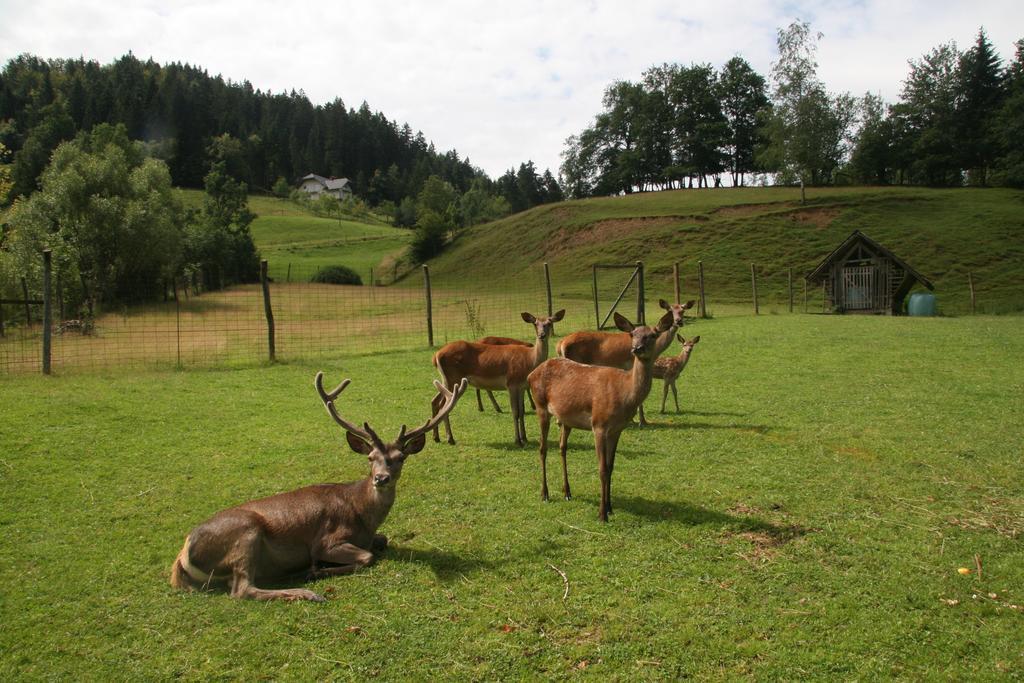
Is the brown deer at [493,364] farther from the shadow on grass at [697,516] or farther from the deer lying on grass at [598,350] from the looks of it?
the shadow on grass at [697,516]

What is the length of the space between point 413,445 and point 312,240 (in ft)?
272

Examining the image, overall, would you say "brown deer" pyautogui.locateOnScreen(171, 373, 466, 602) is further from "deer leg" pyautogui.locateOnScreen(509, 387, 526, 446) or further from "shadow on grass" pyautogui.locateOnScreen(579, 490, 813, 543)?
"deer leg" pyautogui.locateOnScreen(509, 387, 526, 446)

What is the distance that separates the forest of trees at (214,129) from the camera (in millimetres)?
108000

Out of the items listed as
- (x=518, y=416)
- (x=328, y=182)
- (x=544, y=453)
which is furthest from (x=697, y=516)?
(x=328, y=182)

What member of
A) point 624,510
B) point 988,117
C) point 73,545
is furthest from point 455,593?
point 988,117

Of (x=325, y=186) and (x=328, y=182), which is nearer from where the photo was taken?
(x=325, y=186)

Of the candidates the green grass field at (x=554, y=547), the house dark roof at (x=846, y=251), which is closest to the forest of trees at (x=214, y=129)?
the house dark roof at (x=846, y=251)

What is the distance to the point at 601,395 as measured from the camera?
677cm

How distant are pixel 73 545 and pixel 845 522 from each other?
6784 mm

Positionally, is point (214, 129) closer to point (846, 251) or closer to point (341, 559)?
point (846, 251)

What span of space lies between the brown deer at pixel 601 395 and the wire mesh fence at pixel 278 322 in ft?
34.8

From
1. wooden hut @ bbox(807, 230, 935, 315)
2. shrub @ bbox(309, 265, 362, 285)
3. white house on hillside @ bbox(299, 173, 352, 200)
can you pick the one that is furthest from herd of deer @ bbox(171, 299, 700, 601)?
white house on hillside @ bbox(299, 173, 352, 200)

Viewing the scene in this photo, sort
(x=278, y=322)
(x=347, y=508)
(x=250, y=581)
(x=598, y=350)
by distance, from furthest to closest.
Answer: (x=278, y=322) < (x=598, y=350) < (x=347, y=508) < (x=250, y=581)

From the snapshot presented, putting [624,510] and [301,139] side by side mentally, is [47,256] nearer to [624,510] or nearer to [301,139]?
[624,510]
